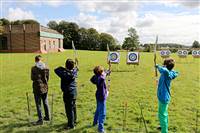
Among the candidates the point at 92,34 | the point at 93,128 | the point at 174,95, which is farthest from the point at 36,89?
the point at 92,34

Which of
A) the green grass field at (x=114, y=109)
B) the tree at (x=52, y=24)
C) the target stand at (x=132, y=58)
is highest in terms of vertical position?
the tree at (x=52, y=24)

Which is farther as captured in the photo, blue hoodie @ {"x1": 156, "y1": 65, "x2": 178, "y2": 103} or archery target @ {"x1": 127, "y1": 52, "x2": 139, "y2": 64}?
archery target @ {"x1": 127, "y1": 52, "x2": 139, "y2": 64}

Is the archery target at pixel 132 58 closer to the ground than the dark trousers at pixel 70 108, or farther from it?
farther from it

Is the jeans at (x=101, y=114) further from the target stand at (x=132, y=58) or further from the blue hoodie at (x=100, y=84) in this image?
the target stand at (x=132, y=58)

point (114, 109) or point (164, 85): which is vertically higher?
point (164, 85)

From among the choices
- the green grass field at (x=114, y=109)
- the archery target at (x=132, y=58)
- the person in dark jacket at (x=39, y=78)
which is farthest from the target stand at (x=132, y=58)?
the person in dark jacket at (x=39, y=78)

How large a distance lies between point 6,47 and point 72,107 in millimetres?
56093

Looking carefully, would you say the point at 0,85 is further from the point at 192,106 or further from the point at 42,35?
the point at 42,35

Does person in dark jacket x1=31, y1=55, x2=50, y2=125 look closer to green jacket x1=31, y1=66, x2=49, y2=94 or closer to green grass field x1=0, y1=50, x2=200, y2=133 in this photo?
green jacket x1=31, y1=66, x2=49, y2=94

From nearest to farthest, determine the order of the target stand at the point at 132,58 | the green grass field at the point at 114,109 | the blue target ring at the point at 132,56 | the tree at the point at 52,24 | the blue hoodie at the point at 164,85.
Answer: the blue hoodie at the point at 164,85 < the green grass field at the point at 114,109 < the target stand at the point at 132,58 < the blue target ring at the point at 132,56 < the tree at the point at 52,24

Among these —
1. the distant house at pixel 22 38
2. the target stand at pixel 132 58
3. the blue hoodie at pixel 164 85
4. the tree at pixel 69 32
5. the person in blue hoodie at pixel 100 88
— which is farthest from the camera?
the tree at pixel 69 32

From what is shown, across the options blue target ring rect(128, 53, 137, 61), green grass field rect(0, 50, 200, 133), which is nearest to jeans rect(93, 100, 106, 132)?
green grass field rect(0, 50, 200, 133)

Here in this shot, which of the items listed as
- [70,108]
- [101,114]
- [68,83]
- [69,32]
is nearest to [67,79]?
[68,83]

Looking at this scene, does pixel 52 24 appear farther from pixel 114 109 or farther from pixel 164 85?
pixel 164 85
